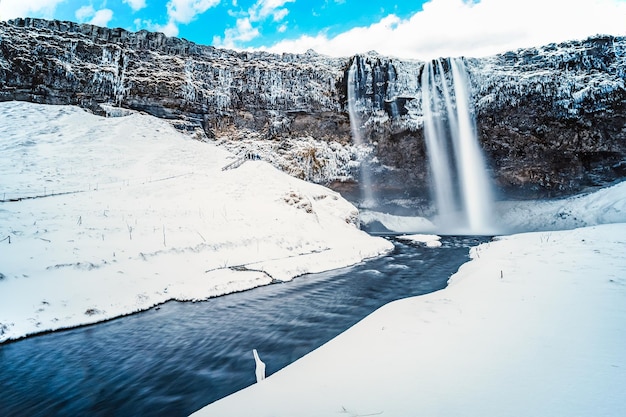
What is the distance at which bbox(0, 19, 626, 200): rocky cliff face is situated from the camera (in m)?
26.9

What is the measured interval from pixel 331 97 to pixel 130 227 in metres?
28.1

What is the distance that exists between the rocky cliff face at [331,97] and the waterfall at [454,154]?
3.68ft

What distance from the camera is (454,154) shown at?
33094 mm

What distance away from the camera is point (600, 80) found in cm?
2642

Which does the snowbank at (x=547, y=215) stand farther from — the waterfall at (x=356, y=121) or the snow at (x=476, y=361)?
the snow at (x=476, y=361)

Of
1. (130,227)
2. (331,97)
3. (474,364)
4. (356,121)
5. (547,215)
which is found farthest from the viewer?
(356,121)

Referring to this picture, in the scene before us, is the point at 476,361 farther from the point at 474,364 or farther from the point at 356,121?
the point at 356,121

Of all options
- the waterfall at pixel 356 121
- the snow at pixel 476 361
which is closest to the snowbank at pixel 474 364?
the snow at pixel 476 361

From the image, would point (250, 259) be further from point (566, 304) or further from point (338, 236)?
point (566, 304)

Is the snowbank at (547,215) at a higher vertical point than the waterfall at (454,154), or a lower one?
lower

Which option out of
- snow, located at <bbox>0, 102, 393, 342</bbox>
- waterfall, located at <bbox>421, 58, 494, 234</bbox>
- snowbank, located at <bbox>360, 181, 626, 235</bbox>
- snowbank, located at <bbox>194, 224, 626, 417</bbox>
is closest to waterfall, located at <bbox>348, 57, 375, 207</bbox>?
snowbank, located at <bbox>360, 181, 626, 235</bbox>

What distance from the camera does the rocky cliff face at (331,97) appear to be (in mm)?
26859

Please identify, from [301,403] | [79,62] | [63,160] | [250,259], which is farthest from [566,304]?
[79,62]

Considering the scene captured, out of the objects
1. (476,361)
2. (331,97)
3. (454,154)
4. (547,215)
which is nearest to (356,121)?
(331,97)
